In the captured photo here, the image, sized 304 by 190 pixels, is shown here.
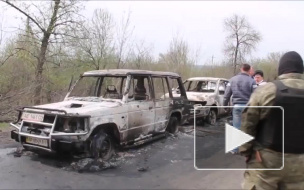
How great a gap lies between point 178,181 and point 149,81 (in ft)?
10.3

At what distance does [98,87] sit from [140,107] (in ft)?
4.18

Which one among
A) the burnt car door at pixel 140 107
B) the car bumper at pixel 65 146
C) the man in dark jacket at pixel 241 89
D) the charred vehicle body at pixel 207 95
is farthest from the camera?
the charred vehicle body at pixel 207 95

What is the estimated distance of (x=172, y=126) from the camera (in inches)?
354

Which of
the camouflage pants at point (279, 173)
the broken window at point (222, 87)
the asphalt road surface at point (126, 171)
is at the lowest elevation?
the asphalt road surface at point (126, 171)

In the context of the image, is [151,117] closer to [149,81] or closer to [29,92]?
[149,81]

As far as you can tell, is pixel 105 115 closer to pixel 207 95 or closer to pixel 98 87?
pixel 98 87

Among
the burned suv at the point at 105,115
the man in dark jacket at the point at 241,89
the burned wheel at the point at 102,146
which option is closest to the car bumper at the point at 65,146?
Answer: the burned suv at the point at 105,115

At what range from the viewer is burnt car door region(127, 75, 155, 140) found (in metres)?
7.08

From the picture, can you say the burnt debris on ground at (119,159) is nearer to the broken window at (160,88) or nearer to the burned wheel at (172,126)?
the burned wheel at (172,126)

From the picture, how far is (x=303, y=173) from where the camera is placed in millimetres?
2826

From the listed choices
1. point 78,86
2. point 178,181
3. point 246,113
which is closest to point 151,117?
point 78,86

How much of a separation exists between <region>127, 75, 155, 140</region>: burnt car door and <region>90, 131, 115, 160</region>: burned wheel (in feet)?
1.72
